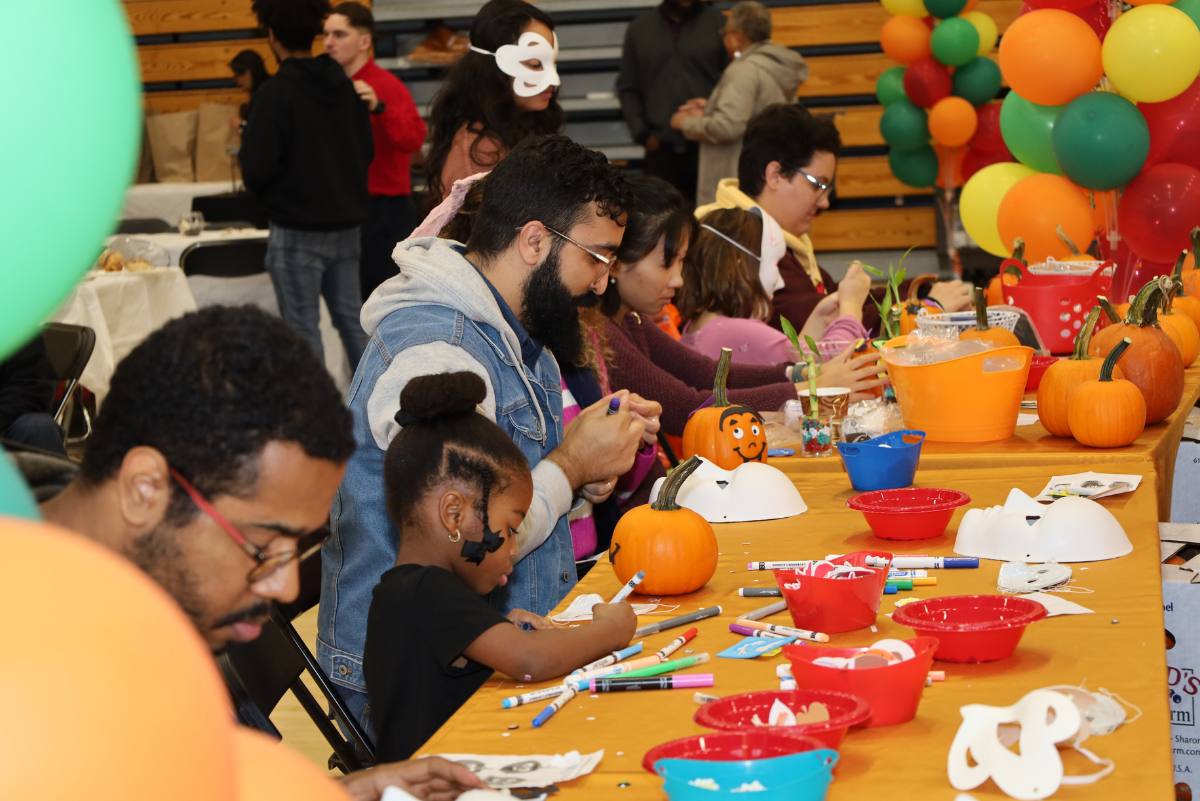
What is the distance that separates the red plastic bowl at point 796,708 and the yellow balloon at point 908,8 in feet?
20.5

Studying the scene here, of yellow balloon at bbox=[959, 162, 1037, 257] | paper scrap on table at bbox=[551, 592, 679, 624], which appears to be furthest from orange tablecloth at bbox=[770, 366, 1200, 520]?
yellow balloon at bbox=[959, 162, 1037, 257]

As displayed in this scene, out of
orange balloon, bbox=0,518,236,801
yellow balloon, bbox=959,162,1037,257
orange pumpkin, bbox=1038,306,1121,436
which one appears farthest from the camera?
yellow balloon, bbox=959,162,1037,257

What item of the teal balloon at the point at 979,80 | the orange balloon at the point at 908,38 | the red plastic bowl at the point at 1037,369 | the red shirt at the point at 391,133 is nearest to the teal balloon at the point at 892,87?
the orange balloon at the point at 908,38

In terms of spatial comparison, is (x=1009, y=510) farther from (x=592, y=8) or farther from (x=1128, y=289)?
(x=592, y=8)

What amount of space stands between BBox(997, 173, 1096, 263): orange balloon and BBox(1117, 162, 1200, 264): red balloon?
13cm

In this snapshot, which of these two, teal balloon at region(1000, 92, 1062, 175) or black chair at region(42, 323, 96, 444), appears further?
teal balloon at region(1000, 92, 1062, 175)

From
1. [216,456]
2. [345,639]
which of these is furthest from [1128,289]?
[216,456]

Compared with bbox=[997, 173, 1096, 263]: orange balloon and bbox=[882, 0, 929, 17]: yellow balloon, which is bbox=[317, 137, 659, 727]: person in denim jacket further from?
bbox=[882, 0, 929, 17]: yellow balloon

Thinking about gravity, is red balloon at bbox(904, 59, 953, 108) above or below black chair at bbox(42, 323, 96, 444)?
above

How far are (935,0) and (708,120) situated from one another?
125 cm

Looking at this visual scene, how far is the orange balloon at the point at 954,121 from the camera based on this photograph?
6.97 metres

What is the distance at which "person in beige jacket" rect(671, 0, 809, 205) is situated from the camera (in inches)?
275

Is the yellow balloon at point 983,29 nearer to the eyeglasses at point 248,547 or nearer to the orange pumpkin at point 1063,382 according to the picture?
the orange pumpkin at point 1063,382

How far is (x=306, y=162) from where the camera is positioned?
582 centimetres
